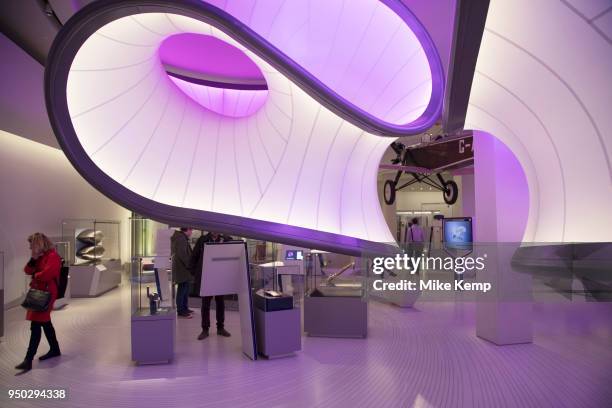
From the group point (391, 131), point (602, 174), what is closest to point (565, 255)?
point (602, 174)

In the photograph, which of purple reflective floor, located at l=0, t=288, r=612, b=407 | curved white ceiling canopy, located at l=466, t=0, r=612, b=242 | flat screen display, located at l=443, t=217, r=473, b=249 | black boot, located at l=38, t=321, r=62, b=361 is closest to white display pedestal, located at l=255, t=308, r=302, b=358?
purple reflective floor, located at l=0, t=288, r=612, b=407

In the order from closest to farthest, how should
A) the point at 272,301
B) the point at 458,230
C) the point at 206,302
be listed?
1. the point at 272,301
2. the point at 206,302
3. the point at 458,230

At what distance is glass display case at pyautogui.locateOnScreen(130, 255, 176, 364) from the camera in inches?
176

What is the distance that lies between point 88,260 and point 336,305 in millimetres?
7207

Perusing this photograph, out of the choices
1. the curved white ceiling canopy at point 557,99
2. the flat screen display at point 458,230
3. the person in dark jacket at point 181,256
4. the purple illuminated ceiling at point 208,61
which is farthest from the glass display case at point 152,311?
the flat screen display at point 458,230

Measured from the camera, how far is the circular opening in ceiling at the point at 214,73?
7.73 m

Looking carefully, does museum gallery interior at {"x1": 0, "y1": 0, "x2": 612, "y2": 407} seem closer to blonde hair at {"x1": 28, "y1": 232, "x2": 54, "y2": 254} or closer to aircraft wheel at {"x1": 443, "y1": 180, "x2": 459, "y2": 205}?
blonde hair at {"x1": 28, "y1": 232, "x2": 54, "y2": 254}

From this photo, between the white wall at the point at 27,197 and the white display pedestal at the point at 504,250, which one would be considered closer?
the white display pedestal at the point at 504,250

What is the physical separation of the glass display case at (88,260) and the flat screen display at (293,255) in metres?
4.46

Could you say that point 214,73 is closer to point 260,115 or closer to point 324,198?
point 260,115

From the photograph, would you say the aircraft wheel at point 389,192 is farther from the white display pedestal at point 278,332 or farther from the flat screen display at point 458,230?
the white display pedestal at point 278,332

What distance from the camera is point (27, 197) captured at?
865 centimetres

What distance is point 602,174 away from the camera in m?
2.04

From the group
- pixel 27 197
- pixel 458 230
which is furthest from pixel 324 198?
pixel 27 197
